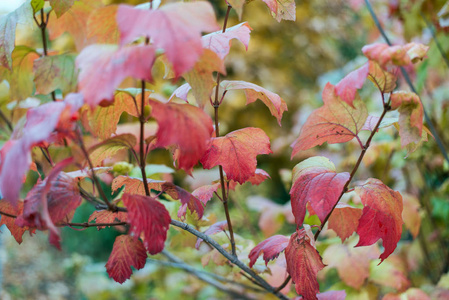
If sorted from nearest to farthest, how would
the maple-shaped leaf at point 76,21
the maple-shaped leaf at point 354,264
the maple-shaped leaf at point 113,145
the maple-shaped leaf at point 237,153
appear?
the maple-shaped leaf at point 113,145 → the maple-shaped leaf at point 237,153 → the maple-shaped leaf at point 76,21 → the maple-shaped leaf at point 354,264

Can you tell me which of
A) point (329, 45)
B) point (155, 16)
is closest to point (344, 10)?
point (329, 45)

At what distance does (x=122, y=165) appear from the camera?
73 cm

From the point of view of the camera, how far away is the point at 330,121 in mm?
526

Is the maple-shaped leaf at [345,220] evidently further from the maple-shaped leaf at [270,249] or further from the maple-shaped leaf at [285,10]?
the maple-shaped leaf at [285,10]

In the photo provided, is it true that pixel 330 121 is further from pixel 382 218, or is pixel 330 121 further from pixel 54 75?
pixel 54 75

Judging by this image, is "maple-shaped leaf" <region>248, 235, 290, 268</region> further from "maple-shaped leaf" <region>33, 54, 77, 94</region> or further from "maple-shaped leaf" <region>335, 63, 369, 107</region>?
"maple-shaped leaf" <region>33, 54, 77, 94</region>

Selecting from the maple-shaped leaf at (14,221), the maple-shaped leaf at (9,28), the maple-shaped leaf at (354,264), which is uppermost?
the maple-shaped leaf at (9,28)

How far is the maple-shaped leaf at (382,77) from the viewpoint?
1.55ft

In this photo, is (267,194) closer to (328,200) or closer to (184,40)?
(328,200)

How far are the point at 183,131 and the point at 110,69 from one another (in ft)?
0.30

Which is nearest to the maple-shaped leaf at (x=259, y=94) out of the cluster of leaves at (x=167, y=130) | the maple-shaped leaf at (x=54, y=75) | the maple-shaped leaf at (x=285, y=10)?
the cluster of leaves at (x=167, y=130)

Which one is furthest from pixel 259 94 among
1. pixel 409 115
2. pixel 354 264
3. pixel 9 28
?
pixel 354 264

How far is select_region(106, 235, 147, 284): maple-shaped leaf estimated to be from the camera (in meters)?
0.51

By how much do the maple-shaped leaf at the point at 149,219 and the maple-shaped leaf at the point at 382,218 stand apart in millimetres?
260
